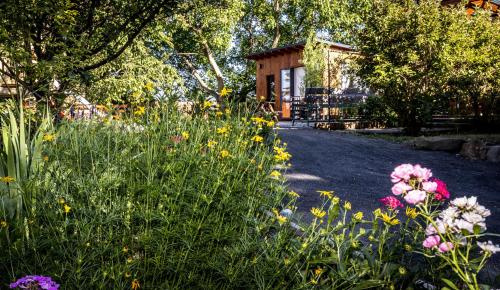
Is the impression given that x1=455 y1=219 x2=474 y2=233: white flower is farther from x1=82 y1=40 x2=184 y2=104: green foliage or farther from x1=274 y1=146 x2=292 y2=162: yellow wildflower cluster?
x1=82 y1=40 x2=184 y2=104: green foliage

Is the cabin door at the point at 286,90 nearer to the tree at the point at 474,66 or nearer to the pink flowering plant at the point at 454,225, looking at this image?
the tree at the point at 474,66

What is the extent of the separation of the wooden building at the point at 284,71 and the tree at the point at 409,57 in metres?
5.35

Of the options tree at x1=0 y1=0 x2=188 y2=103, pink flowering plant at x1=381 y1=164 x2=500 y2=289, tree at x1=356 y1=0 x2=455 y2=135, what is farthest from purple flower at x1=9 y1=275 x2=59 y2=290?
tree at x1=356 y1=0 x2=455 y2=135

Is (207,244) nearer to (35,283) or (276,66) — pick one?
(35,283)

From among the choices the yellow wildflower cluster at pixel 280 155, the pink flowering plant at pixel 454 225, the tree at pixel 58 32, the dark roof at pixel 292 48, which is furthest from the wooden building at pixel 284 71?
the pink flowering plant at pixel 454 225

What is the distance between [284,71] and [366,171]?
1455cm

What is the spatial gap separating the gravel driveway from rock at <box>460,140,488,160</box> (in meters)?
0.24

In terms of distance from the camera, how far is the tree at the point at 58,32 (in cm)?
660

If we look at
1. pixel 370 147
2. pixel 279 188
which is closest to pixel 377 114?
pixel 370 147

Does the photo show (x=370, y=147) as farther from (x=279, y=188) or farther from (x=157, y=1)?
(x=279, y=188)

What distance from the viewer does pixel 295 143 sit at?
31.3 feet

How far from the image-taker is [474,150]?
28.2 ft

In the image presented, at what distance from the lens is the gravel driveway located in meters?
5.03

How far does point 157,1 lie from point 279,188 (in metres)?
6.22
